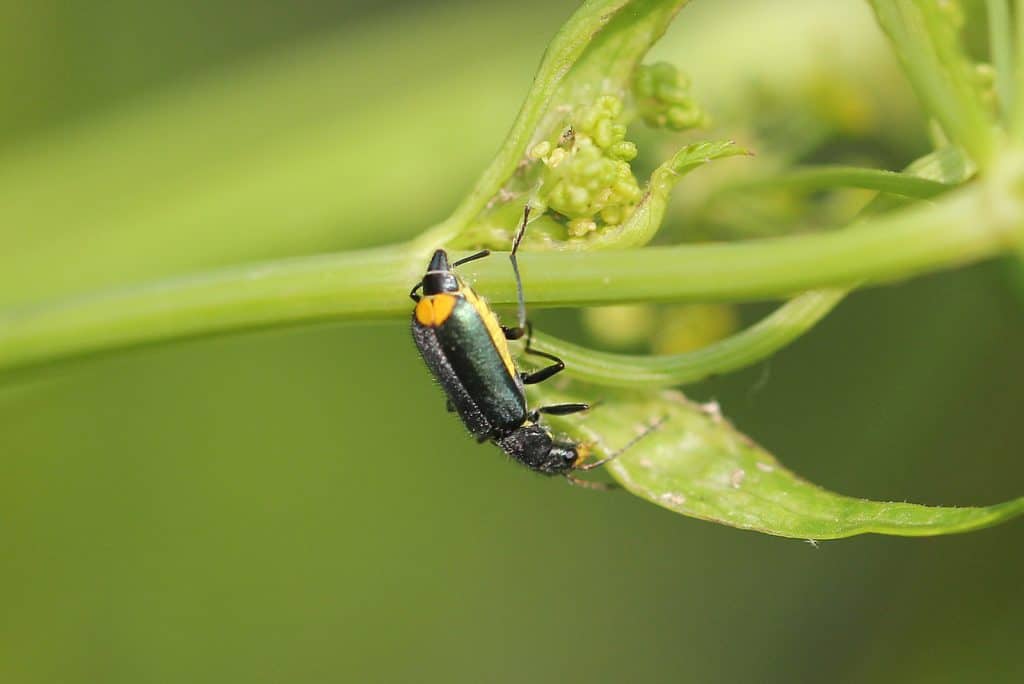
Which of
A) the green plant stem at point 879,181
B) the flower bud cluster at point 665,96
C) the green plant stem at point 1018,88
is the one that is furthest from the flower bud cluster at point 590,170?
the green plant stem at point 1018,88

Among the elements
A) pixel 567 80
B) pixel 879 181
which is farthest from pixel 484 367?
pixel 879 181

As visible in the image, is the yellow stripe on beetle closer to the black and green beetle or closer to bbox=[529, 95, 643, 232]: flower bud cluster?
the black and green beetle

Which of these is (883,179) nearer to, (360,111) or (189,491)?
(360,111)

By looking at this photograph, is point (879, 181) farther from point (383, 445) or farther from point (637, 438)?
point (383, 445)

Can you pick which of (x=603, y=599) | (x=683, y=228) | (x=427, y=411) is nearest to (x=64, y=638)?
(x=427, y=411)

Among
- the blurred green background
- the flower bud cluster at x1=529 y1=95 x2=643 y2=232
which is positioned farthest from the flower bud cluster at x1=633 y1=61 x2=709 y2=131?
the blurred green background

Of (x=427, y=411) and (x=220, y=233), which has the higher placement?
(x=220, y=233)

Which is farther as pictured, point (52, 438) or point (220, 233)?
point (52, 438)

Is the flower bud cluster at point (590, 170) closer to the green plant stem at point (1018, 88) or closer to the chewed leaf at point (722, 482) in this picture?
the chewed leaf at point (722, 482)
